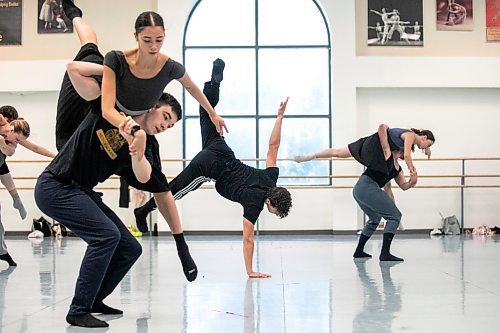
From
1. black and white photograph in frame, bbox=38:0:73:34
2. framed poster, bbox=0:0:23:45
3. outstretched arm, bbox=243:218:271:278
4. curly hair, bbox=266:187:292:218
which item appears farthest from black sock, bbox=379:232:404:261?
framed poster, bbox=0:0:23:45

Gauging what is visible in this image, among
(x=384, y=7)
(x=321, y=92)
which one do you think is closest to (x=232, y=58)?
(x=321, y=92)

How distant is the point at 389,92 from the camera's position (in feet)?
41.0

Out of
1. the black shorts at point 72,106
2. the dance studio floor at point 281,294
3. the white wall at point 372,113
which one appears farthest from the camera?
the white wall at point 372,113

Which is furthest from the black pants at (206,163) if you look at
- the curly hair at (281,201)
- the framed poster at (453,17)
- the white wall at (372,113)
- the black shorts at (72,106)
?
the framed poster at (453,17)

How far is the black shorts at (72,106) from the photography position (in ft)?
13.3

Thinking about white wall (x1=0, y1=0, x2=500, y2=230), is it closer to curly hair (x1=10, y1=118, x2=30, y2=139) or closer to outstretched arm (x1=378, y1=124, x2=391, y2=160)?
outstretched arm (x1=378, y1=124, x2=391, y2=160)

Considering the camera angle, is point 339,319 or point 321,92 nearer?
point 339,319

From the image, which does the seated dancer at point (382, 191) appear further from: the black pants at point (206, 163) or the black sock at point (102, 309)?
the black sock at point (102, 309)

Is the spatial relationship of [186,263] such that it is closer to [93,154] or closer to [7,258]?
[93,154]

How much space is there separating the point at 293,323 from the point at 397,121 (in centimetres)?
927

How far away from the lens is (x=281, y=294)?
472 cm

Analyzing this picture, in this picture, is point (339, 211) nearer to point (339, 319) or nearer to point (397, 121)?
point (397, 121)

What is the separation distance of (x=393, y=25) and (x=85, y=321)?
9955mm

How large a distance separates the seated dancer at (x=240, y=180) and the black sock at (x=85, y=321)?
6.40ft
